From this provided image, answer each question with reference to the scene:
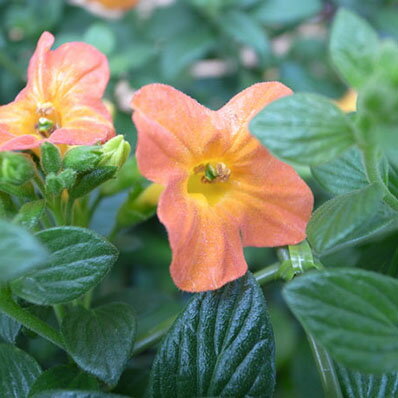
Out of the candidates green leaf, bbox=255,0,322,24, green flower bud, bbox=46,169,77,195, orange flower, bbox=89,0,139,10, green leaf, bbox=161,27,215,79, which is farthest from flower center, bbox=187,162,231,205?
orange flower, bbox=89,0,139,10

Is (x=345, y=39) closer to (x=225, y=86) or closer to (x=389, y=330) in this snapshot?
(x=389, y=330)

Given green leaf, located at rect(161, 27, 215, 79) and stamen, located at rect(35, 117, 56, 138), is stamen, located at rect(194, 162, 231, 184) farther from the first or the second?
green leaf, located at rect(161, 27, 215, 79)

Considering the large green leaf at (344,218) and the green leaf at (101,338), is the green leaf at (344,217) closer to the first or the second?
the large green leaf at (344,218)

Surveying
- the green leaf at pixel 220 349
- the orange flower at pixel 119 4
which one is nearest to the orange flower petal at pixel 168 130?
the green leaf at pixel 220 349

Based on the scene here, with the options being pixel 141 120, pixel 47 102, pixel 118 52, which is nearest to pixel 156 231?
pixel 118 52

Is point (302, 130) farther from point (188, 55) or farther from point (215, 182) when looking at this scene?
point (188, 55)

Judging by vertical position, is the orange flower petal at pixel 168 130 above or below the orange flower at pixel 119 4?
above
